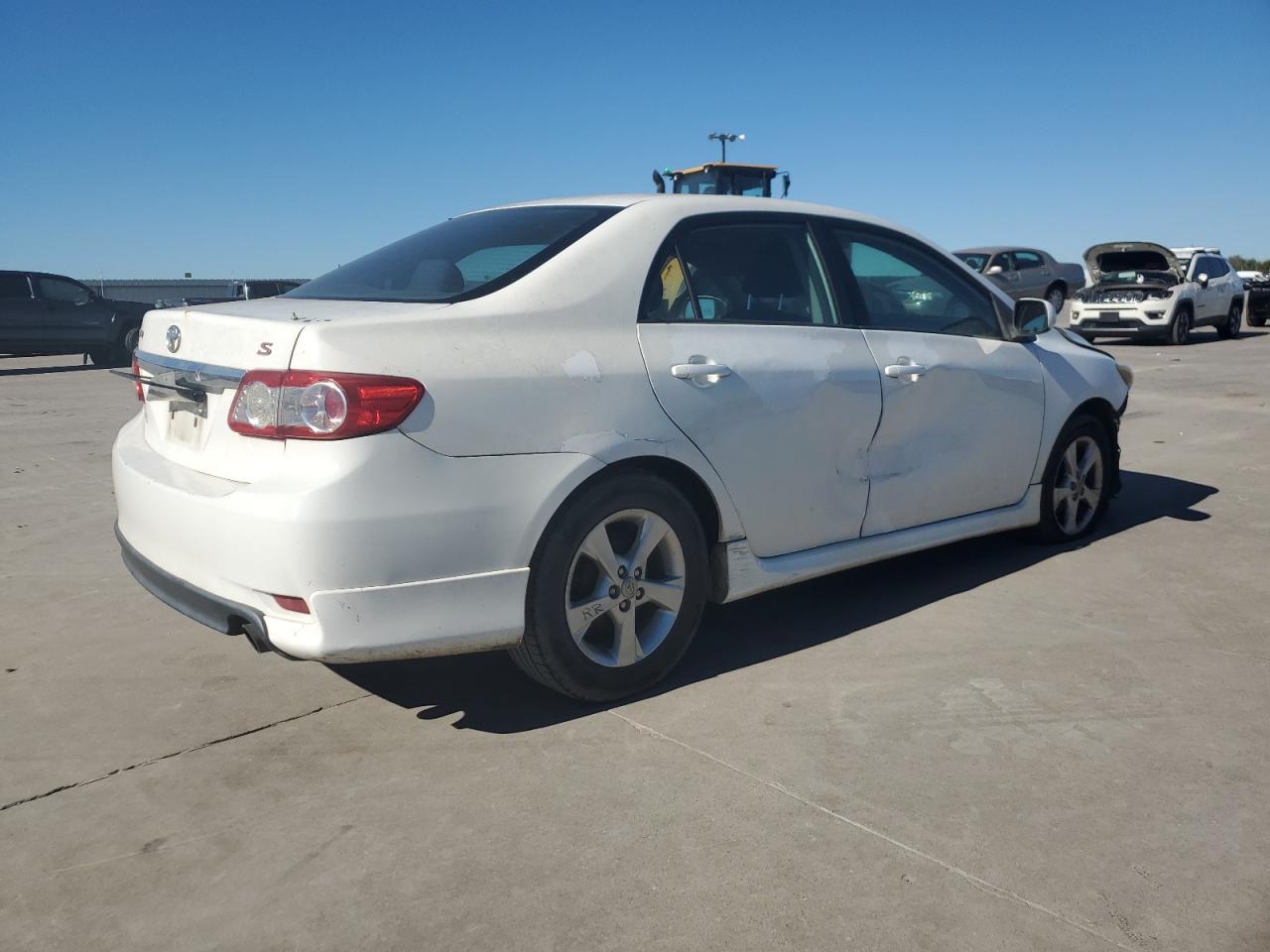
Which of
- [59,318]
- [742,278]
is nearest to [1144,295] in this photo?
[742,278]

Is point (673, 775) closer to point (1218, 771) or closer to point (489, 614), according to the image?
point (489, 614)

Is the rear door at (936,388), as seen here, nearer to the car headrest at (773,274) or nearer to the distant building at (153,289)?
the car headrest at (773,274)

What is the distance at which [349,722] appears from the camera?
3.34 metres

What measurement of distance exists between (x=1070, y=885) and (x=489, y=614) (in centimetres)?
160

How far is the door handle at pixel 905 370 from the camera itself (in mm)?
4125

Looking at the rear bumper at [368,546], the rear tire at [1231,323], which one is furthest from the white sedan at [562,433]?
the rear tire at [1231,323]

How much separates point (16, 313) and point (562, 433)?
740 inches

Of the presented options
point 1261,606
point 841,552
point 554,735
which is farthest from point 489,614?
point 1261,606

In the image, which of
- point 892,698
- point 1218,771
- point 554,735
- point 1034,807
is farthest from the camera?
point 892,698

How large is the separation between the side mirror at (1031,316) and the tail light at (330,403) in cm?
296

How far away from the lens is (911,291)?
14.7 feet

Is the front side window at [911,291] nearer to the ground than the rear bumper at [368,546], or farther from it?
farther from it

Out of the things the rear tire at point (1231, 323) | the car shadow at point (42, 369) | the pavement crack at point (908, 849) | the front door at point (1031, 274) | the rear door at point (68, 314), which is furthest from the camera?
the front door at point (1031, 274)

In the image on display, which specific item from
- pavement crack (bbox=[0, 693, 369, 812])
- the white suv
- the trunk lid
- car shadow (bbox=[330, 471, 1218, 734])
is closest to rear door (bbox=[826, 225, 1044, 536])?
car shadow (bbox=[330, 471, 1218, 734])
